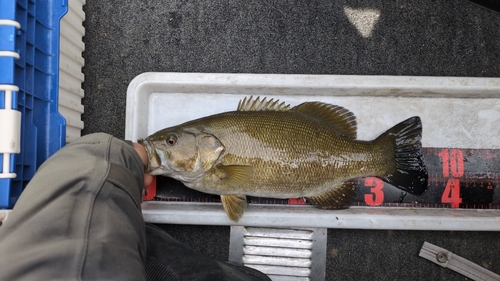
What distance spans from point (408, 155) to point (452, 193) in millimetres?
433

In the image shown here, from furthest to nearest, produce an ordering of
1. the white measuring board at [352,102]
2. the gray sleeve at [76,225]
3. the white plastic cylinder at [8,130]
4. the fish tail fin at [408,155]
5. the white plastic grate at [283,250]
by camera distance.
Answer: the white plastic grate at [283,250], the white measuring board at [352,102], the fish tail fin at [408,155], the white plastic cylinder at [8,130], the gray sleeve at [76,225]

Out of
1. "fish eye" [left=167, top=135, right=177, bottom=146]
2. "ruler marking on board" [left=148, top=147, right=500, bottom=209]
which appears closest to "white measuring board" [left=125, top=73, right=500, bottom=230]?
"ruler marking on board" [left=148, top=147, right=500, bottom=209]

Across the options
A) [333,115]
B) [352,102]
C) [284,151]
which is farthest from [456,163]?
[284,151]

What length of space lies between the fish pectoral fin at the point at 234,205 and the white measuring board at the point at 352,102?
0.31ft

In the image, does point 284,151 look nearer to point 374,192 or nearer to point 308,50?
point 374,192

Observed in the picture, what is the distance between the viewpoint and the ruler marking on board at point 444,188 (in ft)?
6.61

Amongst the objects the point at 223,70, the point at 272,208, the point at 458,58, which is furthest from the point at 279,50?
the point at 458,58

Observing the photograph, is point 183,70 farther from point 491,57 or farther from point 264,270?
point 491,57

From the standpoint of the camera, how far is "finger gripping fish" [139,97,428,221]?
5.72 ft

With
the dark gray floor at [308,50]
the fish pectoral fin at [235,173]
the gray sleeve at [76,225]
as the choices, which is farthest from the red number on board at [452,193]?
the gray sleeve at [76,225]

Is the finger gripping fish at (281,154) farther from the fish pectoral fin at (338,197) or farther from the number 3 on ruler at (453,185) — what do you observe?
the number 3 on ruler at (453,185)

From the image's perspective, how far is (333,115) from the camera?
6.18 feet

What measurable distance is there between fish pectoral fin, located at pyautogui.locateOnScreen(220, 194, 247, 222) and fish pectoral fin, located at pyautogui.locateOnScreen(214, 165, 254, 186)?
0.16m

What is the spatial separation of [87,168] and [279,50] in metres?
1.41
